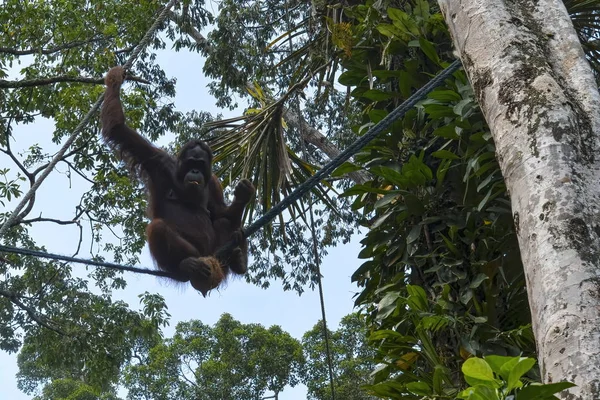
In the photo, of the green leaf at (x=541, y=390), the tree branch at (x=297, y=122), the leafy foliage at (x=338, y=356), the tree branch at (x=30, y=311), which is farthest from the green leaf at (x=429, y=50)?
the leafy foliage at (x=338, y=356)

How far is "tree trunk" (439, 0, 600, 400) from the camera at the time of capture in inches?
59.9

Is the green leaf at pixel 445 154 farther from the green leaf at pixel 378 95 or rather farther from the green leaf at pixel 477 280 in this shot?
the green leaf at pixel 378 95

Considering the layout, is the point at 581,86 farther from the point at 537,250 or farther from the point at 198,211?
the point at 198,211

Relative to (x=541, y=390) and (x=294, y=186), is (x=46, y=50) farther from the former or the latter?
(x=541, y=390)

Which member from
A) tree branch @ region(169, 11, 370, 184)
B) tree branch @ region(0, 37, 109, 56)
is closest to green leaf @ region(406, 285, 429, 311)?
tree branch @ region(169, 11, 370, 184)

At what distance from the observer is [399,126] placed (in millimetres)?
3738

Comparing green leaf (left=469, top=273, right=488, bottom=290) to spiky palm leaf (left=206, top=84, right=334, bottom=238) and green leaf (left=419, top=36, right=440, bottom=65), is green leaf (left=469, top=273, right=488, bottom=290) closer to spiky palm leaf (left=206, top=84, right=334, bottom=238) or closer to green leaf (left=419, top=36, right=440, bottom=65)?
green leaf (left=419, top=36, right=440, bottom=65)

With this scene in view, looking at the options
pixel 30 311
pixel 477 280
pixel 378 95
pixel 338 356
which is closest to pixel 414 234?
pixel 477 280

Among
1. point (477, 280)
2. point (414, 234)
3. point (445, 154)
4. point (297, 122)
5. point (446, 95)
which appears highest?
point (297, 122)

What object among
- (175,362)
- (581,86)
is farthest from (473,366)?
(175,362)

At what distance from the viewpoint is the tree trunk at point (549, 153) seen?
1521mm

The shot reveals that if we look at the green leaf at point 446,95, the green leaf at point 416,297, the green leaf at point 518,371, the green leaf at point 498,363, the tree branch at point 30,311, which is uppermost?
the tree branch at point 30,311

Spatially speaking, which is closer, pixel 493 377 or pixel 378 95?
pixel 493 377

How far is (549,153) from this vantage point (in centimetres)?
179
